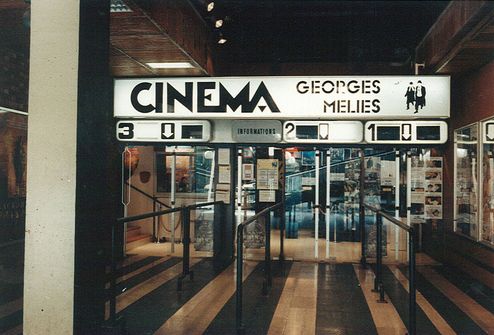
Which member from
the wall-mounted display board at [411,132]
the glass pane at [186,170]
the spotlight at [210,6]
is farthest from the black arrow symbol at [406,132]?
the glass pane at [186,170]

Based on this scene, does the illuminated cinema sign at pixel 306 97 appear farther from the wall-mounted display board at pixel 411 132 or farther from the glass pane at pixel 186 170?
the glass pane at pixel 186 170

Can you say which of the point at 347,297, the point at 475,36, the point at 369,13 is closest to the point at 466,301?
the point at 347,297

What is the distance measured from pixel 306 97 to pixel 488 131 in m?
2.55

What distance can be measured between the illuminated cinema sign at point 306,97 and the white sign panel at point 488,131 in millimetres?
1442

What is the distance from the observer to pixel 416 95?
15.0 feet

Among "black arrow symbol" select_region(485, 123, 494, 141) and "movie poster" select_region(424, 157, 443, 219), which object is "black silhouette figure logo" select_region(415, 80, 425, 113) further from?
"movie poster" select_region(424, 157, 443, 219)

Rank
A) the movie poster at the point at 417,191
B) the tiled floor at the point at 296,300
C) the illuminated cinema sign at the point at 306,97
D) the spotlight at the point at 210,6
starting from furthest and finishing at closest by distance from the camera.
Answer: the movie poster at the point at 417,191
the spotlight at the point at 210,6
the illuminated cinema sign at the point at 306,97
the tiled floor at the point at 296,300

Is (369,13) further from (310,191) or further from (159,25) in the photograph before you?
(159,25)

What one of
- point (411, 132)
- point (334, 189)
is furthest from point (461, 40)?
point (334, 189)

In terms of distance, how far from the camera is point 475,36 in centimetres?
459

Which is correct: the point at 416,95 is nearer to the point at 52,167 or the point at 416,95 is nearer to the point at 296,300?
the point at 296,300

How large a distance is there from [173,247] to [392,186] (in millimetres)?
3766

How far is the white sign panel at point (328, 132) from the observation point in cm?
621

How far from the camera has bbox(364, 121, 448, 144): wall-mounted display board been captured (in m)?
5.73
